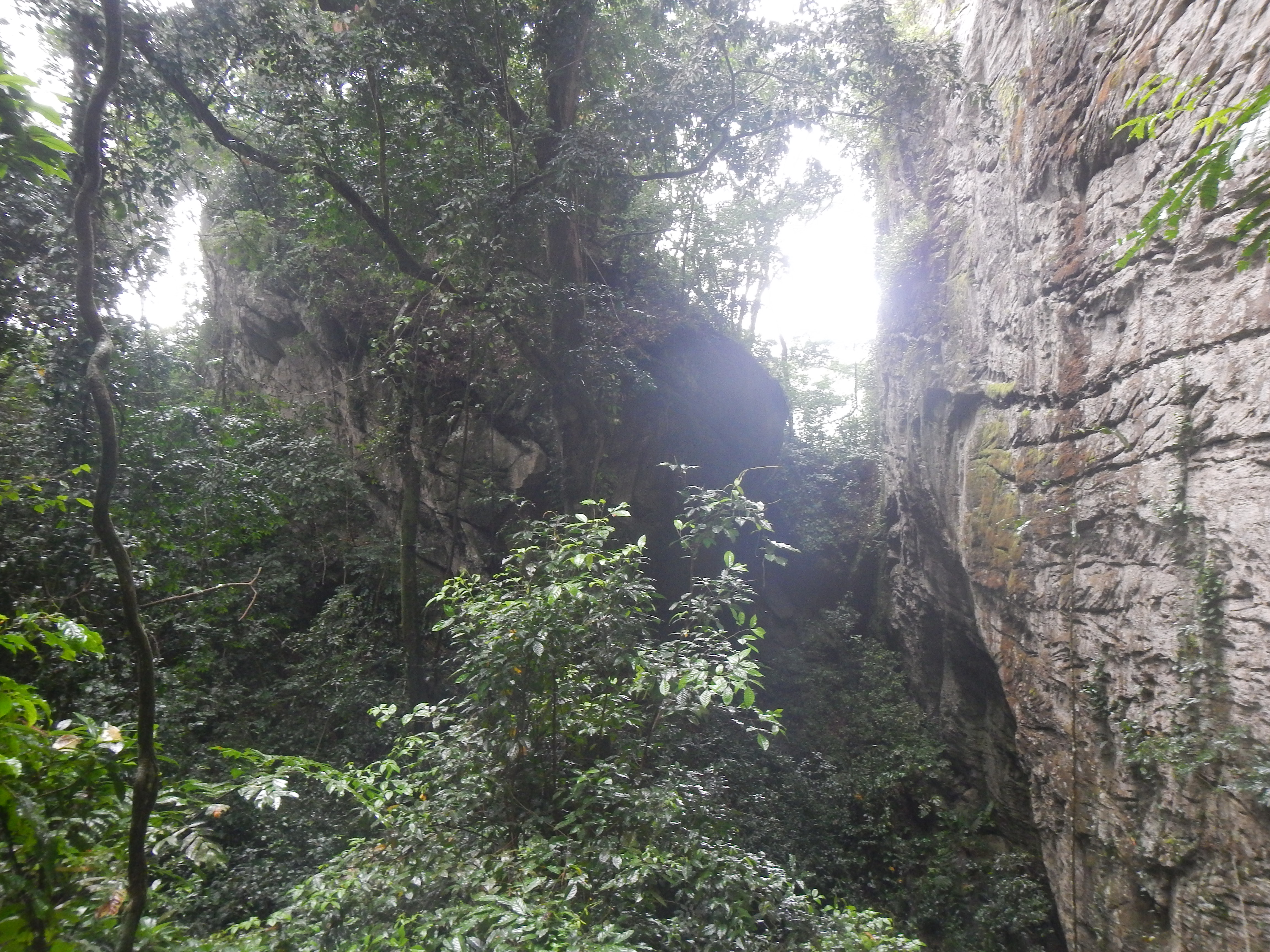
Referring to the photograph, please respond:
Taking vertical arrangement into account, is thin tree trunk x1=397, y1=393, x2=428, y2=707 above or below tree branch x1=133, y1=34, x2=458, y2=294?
below

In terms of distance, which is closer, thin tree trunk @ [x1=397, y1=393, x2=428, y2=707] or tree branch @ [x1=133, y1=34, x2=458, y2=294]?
tree branch @ [x1=133, y1=34, x2=458, y2=294]

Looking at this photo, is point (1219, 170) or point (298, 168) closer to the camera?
point (1219, 170)

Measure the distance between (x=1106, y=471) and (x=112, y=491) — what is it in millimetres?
5233

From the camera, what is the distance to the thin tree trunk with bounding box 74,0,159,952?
1460 mm

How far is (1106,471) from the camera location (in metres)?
4.48

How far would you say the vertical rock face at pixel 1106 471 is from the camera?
3352 mm

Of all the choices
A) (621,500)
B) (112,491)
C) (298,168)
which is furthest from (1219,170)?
(621,500)

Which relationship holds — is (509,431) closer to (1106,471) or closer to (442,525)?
(442,525)

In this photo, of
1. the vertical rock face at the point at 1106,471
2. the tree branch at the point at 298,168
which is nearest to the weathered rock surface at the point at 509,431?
the tree branch at the point at 298,168

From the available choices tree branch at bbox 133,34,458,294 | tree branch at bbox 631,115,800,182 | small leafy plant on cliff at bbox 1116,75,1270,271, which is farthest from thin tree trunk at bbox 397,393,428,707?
small leafy plant on cliff at bbox 1116,75,1270,271

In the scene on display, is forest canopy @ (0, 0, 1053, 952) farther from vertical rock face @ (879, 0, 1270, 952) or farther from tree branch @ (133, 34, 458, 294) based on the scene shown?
vertical rock face @ (879, 0, 1270, 952)

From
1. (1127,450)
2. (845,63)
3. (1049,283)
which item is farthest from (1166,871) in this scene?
(845,63)

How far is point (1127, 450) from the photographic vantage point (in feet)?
14.0

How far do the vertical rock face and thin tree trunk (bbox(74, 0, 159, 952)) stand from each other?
14.0ft
